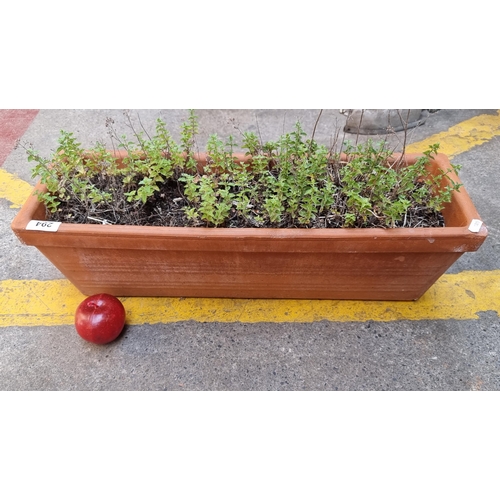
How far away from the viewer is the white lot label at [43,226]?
2041 millimetres

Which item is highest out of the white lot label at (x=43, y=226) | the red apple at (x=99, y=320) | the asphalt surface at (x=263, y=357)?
the white lot label at (x=43, y=226)

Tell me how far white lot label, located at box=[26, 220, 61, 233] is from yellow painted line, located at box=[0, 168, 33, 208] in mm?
1275

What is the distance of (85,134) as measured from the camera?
12.7ft

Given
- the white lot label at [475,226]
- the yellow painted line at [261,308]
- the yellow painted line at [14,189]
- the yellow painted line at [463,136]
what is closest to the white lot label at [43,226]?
the yellow painted line at [261,308]

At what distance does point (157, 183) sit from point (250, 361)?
3.88ft

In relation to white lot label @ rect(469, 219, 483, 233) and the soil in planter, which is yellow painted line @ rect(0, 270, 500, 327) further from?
white lot label @ rect(469, 219, 483, 233)

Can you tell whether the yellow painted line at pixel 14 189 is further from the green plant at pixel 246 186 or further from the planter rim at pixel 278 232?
the planter rim at pixel 278 232

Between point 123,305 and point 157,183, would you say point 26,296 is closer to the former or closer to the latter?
point 123,305

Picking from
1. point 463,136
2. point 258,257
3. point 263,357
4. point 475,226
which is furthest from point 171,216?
point 463,136

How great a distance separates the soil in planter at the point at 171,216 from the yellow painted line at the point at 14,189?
1.09 m

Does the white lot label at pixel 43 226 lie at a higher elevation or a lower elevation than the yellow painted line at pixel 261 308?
higher

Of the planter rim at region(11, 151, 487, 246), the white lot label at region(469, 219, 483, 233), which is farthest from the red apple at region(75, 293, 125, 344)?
the white lot label at region(469, 219, 483, 233)

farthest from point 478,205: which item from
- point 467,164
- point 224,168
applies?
point 224,168

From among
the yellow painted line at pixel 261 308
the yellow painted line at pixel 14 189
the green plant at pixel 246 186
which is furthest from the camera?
the yellow painted line at pixel 14 189
